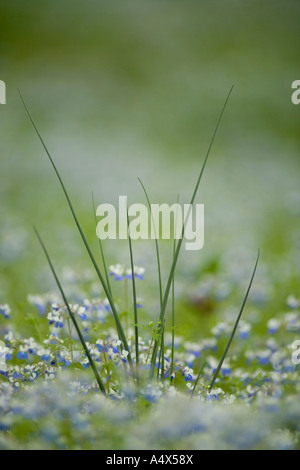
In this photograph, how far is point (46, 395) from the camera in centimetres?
110

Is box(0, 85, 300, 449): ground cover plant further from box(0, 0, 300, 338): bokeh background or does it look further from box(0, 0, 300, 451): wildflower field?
box(0, 0, 300, 338): bokeh background

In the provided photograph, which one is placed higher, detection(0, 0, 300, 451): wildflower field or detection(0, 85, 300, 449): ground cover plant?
detection(0, 0, 300, 451): wildflower field

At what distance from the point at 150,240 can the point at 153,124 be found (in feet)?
6.58

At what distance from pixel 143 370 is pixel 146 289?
1.49 meters

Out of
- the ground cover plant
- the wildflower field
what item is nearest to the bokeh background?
the wildflower field

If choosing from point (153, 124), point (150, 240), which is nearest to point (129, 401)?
point (150, 240)

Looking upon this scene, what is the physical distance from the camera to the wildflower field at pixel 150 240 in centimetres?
111

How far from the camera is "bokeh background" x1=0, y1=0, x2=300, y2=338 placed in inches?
123

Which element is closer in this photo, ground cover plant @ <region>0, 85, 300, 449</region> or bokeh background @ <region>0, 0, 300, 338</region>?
ground cover plant @ <region>0, 85, 300, 449</region>

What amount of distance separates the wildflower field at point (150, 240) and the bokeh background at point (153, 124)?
0.7 inches

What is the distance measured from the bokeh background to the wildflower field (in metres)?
0.02

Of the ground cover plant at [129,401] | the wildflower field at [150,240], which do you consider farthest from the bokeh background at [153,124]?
the ground cover plant at [129,401]

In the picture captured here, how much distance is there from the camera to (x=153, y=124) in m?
5.02

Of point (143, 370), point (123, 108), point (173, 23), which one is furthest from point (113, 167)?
point (143, 370)
